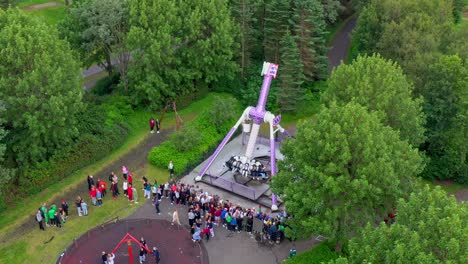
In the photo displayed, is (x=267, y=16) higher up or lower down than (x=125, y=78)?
higher up

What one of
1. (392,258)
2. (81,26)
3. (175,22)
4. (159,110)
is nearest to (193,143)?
(159,110)

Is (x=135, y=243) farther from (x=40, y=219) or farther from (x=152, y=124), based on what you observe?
(x=152, y=124)

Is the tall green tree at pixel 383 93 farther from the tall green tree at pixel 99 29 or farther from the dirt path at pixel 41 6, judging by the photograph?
the dirt path at pixel 41 6

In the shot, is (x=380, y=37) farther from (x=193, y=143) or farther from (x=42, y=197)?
(x=42, y=197)

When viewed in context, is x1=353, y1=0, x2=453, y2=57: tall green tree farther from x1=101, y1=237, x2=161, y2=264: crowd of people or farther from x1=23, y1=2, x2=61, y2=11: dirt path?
x1=23, y1=2, x2=61, y2=11: dirt path

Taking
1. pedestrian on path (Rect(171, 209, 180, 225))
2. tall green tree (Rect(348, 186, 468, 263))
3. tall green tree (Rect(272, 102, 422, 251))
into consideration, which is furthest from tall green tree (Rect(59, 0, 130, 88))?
tall green tree (Rect(348, 186, 468, 263))

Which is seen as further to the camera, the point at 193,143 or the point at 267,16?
the point at 267,16
